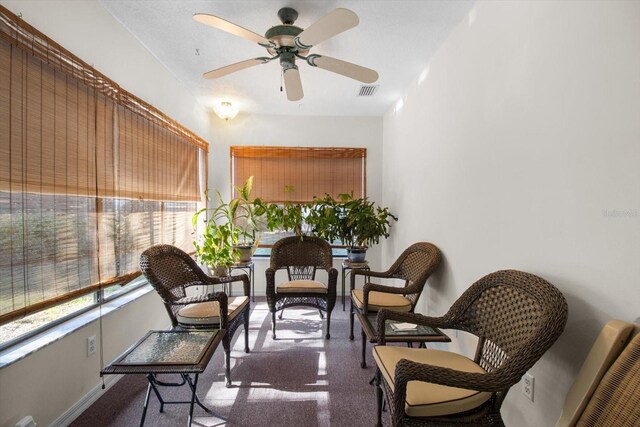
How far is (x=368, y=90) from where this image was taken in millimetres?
3734

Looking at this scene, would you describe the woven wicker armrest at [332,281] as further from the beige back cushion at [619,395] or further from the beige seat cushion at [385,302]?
the beige back cushion at [619,395]

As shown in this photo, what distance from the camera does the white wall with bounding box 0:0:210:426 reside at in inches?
63.7

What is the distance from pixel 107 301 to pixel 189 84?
249 centimetres

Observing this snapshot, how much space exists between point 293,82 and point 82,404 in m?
2.74

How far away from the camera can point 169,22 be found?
240cm

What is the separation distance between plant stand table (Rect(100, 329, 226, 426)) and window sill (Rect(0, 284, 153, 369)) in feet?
1.34

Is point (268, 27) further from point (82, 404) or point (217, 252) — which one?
point (82, 404)

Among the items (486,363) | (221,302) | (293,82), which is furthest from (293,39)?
(486,363)

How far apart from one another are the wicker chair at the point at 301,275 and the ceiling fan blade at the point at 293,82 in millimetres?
1676

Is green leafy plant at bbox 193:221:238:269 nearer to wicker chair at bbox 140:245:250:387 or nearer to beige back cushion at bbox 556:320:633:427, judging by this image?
wicker chair at bbox 140:245:250:387

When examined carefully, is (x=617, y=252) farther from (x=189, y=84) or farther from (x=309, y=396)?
(x=189, y=84)

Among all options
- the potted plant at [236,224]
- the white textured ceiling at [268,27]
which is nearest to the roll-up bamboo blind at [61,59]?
the white textured ceiling at [268,27]

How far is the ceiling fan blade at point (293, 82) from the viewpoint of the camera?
242 cm

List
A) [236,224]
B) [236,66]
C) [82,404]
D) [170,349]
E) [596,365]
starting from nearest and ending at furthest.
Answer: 1. [596,365]
2. [170,349]
3. [82,404]
4. [236,66]
5. [236,224]
